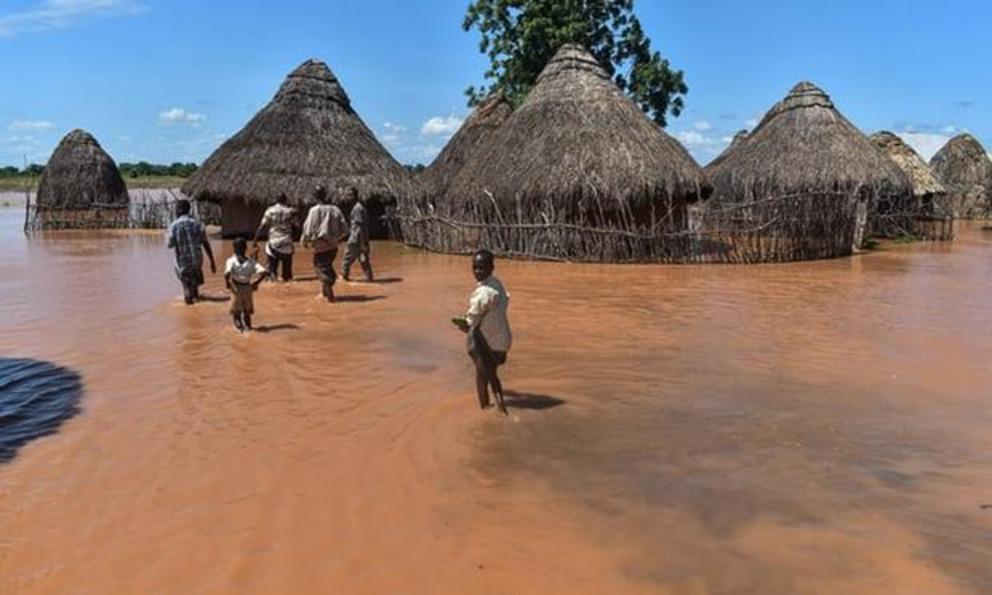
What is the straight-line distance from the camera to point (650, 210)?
50.0ft

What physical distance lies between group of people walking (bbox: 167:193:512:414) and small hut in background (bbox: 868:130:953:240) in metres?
14.7

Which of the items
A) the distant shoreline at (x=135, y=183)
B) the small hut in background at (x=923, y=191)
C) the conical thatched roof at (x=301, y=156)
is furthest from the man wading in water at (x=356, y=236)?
the distant shoreline at (x=135, y=183)

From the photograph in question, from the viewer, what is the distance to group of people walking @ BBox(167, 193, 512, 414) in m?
5.39

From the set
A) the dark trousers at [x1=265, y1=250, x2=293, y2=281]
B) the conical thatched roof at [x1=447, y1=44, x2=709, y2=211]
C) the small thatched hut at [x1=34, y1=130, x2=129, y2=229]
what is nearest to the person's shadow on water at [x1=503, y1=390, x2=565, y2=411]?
the dark trousers at [x1=265, y1=250, x2=293, y2=281]

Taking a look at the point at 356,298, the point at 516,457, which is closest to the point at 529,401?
the point at 516,457

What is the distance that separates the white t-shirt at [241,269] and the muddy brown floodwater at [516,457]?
0.57 m

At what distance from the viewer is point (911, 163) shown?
80.8ft

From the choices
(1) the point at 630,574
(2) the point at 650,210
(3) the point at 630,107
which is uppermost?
(3) the point at 630,107

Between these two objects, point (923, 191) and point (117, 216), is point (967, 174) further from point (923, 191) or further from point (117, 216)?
point (117, 216)

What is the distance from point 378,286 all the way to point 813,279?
615 centimetres

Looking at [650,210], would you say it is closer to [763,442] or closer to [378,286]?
[378,286]

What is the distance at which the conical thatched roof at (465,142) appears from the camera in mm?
19922

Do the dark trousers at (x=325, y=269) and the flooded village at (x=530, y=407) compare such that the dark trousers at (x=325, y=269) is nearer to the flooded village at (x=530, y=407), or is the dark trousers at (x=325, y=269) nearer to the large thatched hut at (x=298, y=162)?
the flooded village at (x=530, y=407)

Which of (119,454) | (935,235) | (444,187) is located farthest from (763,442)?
(935,235)
